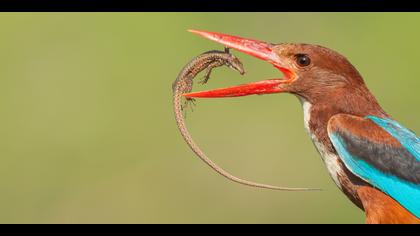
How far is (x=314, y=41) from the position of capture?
1101 cm

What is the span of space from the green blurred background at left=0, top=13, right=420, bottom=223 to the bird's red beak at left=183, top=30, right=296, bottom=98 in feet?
9.20

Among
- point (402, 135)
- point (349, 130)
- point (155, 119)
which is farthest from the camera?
point (155, 119)

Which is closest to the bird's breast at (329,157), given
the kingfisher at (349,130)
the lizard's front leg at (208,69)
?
the kingfisher at (349,130)

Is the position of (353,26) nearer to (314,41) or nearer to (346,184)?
(314,41)

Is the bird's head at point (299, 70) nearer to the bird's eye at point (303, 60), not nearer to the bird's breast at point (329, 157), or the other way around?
the bird's eye at point (303, 60)

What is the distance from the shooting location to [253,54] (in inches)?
236

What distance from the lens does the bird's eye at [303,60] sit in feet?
19.6

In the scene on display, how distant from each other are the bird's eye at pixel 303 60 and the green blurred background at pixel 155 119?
9.23 feet

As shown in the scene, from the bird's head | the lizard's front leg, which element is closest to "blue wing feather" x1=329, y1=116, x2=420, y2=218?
the bird's head

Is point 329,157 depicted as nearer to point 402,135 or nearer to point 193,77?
point 402,135

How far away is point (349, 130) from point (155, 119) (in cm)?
497

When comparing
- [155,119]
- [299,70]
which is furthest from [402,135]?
[155,119]

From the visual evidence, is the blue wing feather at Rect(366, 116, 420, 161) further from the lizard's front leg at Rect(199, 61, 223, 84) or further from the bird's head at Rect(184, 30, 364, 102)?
the lizard's front leg at Rect(199, 61, 223, 84)
